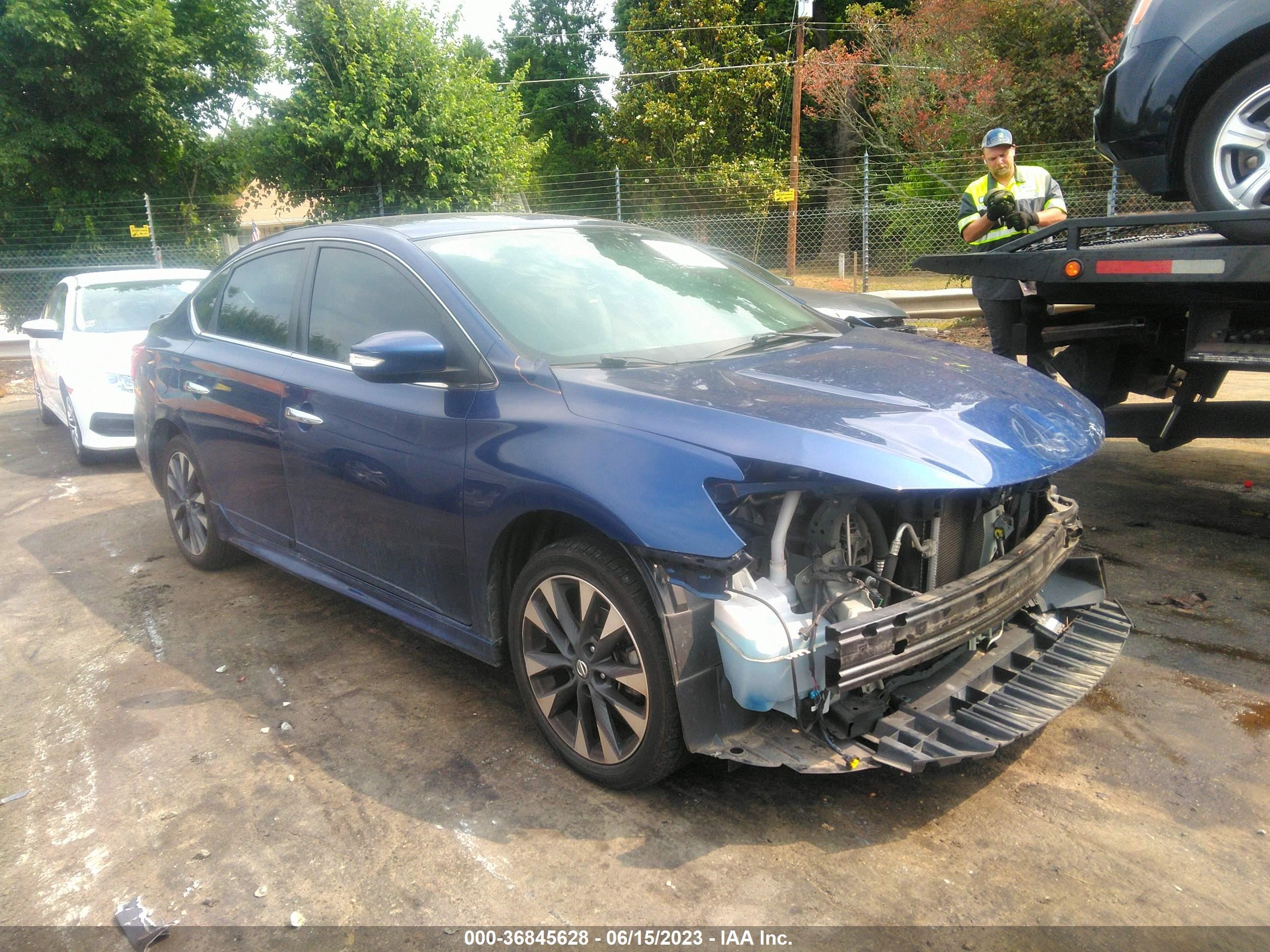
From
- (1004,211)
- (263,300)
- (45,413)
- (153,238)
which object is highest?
(1004,211)

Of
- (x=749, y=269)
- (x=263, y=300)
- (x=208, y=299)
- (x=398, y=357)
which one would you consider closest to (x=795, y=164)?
(x=749, y=269)

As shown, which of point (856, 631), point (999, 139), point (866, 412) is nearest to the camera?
point (856, 631)

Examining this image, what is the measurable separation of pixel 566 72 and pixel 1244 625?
129ft

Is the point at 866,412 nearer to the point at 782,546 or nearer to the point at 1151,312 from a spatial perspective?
the point at 782,546

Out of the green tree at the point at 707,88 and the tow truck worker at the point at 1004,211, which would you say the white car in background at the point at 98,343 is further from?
the green tree at the point at 707,88

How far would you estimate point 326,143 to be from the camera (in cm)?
1504

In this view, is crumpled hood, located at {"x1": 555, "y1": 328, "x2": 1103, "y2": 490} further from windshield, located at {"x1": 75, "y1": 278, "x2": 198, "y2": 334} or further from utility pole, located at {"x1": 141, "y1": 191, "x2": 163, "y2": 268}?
utility pole, located at {"x1": 141, "y1": 191, "x2": 163, "y2": 268}

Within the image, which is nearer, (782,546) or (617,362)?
(782,546)

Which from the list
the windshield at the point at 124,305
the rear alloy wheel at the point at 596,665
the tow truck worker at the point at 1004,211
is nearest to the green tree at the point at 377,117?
the windshield at the point at 124,305

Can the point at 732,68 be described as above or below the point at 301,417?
above

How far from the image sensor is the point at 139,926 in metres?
2.57

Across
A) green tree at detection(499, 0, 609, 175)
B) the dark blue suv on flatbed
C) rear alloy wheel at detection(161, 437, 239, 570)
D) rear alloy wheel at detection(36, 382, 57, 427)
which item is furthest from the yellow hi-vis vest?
green tree at detection(499, 0, 609, 175)

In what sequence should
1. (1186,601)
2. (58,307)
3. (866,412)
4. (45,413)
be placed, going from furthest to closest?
(45,413) < (58,307) < (1186,601) < (866,412)

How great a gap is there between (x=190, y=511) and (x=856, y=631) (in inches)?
161
